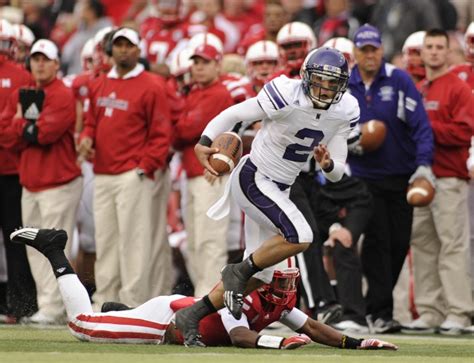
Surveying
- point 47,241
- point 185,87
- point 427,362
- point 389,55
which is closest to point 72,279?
point 47,241

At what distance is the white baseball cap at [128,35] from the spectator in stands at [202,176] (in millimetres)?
645

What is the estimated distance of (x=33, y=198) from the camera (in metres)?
12.5

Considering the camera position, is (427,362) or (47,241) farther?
(47,241)

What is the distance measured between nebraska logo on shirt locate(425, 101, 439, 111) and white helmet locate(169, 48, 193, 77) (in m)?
2.22

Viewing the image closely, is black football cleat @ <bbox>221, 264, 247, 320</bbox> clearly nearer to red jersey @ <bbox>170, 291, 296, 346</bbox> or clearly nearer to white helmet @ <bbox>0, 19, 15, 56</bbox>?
red jersey @ <bbox>170, 291, 296, 346</bbox>

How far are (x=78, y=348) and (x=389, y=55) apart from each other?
8072 millimetres

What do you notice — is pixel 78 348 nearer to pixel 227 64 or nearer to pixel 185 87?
pixel 185 87

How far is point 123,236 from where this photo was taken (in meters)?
12.4

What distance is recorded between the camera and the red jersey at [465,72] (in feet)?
41.5

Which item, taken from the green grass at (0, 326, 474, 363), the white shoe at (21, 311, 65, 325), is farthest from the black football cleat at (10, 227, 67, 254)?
the white shoe at (21, 311, 65, 325)

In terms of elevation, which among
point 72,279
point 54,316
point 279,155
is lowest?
point 54,316

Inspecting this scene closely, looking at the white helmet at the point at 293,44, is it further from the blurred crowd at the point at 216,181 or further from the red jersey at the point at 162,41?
the red jersey at the point at 162,41

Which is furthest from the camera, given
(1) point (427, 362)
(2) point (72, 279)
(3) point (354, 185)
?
(3) point (354, 185)

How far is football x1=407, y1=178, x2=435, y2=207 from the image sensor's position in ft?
38.5
